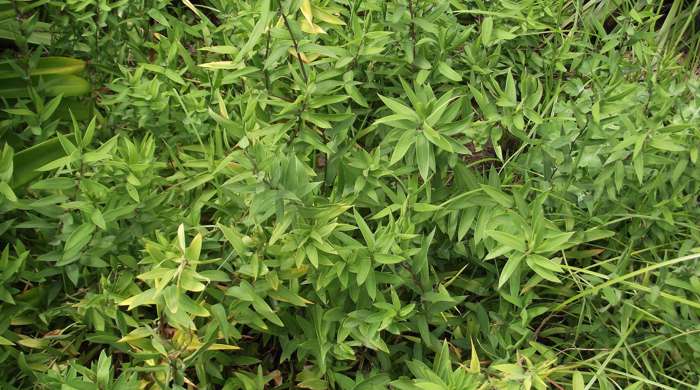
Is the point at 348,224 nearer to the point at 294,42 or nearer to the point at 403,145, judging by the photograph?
the point at 403,145

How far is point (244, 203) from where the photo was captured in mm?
1513

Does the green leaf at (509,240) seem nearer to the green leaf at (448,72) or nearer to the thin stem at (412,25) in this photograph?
the green leaf at (448,72)

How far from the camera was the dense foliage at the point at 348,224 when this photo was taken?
1.40 m

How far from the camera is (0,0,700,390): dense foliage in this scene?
1.40 metres

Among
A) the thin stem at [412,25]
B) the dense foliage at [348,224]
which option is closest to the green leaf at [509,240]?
the dense foliage at [348,224]

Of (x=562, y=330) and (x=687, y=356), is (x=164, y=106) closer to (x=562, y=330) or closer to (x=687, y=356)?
(x=562, y=330)

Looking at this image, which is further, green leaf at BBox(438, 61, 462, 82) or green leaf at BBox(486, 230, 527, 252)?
green leaf at BBox(438, 61, 462, 82)

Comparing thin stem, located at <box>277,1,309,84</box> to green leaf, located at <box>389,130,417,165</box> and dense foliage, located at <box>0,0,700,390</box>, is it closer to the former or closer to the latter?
dense foliage, located at <box>0,0,700,390</box>

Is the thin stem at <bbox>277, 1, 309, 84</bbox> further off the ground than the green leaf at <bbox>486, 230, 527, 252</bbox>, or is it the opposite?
the thin stem at <bbox>277, 1, 309, 84</bbox>

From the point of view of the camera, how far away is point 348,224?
151cm

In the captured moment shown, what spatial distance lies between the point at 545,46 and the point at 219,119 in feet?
3.94

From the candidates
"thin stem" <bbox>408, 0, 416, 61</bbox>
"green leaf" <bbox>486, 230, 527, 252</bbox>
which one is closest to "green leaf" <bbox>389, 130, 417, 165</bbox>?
"green leaf" <bbox>486, 230, 527, 252</bbox>

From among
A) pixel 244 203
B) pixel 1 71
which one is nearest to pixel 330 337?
pixel 244 203

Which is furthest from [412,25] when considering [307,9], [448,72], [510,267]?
[510,267]
